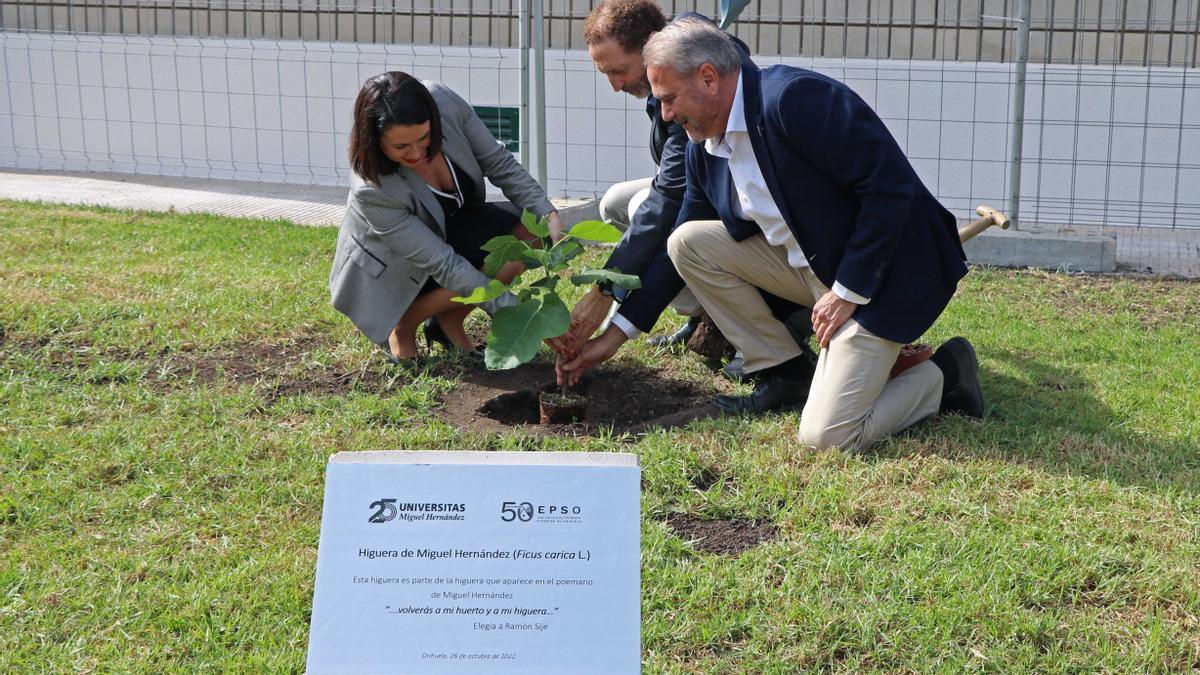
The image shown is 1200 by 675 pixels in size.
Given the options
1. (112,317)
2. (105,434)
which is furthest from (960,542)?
(112,317)

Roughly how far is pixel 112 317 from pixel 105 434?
4.84 ft

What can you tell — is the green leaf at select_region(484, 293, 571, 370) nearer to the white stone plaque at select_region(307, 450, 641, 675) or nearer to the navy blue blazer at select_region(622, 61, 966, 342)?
the navy blue blazer at select_region(622, 61, 966, 342)

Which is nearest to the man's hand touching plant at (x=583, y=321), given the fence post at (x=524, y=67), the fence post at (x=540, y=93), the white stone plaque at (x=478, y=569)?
the white stone plaque at (x=478, y=569)

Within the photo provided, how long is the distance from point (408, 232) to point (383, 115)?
1.58ft

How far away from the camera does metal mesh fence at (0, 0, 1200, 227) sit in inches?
310

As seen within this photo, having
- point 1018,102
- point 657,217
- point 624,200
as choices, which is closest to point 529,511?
point 657,217

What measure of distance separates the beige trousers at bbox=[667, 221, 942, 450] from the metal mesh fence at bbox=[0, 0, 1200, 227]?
3300mm

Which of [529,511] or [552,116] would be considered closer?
[529,511]

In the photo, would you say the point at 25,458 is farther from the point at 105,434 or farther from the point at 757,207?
the point at 757,207

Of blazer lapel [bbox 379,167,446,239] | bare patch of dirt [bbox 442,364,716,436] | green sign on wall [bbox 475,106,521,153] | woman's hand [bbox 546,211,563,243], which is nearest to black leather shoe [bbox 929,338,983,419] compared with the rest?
bare patch of dirt [bbox 442,364,716,436]

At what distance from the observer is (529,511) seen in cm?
211

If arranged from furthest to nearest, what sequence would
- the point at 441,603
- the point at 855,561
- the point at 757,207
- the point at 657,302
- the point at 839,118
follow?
the point at 657,302, the point at 757,207, the point at 839,118, the point at 855,561, the point at 441,603

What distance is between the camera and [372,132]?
439 cm

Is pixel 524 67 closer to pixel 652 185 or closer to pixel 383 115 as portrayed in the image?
pixel 652 185
